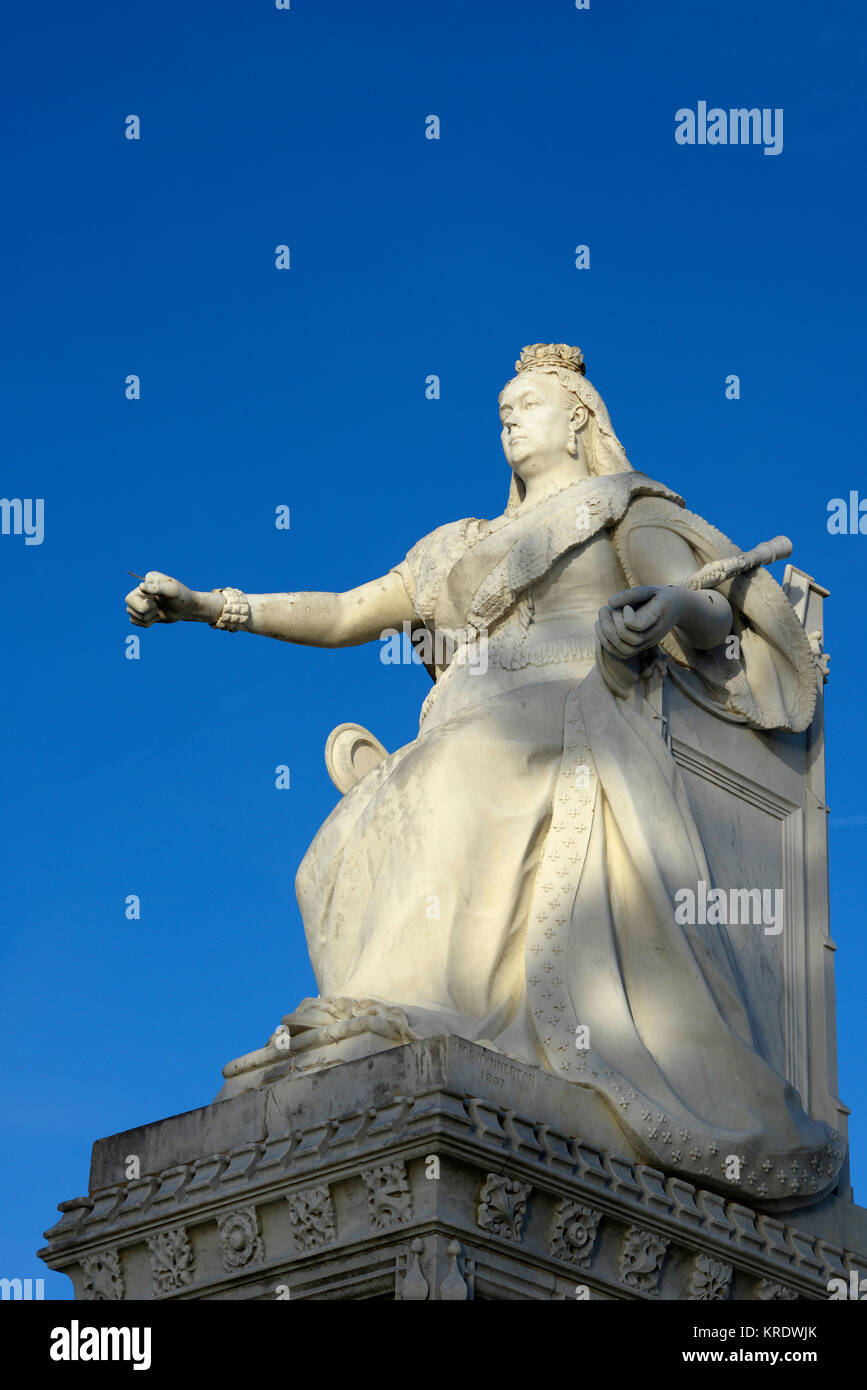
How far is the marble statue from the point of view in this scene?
9.63 metres

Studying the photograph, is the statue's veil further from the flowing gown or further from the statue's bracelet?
the statue's bracelet

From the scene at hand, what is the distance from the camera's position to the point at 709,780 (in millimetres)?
10719

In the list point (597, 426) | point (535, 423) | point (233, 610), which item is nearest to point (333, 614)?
point (233, 610)

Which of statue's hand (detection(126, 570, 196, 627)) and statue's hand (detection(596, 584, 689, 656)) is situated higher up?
statue's hand (detection(126, 570, 196, 627))

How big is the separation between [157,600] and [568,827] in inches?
94.2

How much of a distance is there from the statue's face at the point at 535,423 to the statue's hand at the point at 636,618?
147 centimetres

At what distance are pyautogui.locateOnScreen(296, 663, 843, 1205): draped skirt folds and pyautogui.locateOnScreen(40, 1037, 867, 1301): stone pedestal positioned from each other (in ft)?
0.90

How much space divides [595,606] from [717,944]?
1727 millimetres

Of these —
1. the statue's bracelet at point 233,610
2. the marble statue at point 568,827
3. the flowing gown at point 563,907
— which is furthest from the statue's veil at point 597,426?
the statue's bracelet at point 233,610

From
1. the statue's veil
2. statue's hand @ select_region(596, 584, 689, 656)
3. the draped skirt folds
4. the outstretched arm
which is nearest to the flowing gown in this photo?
the draped skirt folds

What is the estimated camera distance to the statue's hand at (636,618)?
10.1m
